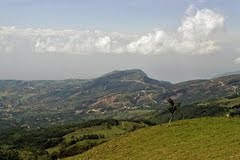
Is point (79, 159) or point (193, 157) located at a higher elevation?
point (193, 157)

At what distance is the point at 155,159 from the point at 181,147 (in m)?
8.95

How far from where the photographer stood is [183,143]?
256 feet

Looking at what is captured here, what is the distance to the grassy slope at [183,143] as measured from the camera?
64.4 m

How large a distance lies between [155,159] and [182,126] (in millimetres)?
30876

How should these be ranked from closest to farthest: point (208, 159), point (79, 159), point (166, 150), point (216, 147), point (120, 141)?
point (208, 159) < point (216, 147) < point (166, 150) < point (79, 159) < point (120, 141)

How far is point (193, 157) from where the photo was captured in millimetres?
61531

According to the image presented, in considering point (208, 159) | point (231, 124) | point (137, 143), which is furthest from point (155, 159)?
point (231, 124)

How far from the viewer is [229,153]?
58875 millimetres

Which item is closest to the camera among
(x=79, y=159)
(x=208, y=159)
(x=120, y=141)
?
(x=208, y=159)

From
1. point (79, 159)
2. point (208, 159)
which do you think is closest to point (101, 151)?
point (79, 159)

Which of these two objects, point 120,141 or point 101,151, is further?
point 120,141

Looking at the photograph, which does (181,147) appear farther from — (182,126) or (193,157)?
(182,126)

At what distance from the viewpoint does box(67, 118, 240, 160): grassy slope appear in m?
64.4

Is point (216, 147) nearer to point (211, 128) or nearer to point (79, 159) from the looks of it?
point (211, 128)
